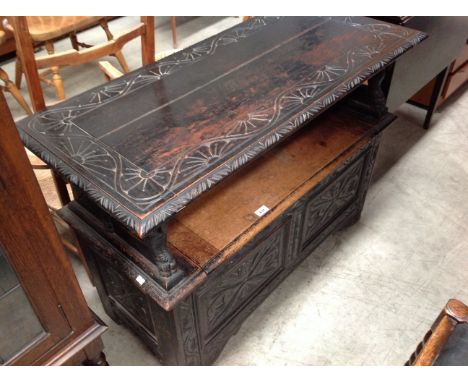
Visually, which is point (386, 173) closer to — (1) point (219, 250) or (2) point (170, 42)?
(1) point (219, 250)

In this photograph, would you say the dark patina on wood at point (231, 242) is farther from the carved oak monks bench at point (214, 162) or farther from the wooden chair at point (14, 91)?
the wooden chair at point (14, 91)

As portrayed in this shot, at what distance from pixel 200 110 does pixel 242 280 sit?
631mm

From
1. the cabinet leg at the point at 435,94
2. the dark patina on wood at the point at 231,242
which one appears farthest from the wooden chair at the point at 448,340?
the cabinet leg at the point at 435,94

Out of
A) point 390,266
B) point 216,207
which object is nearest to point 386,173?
point 390,266

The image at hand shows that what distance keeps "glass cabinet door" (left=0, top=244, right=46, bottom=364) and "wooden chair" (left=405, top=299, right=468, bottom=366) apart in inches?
36.6

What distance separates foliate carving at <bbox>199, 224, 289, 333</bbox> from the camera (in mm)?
1562

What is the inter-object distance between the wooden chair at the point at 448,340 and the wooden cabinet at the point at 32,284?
85cm

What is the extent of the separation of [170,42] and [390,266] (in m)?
2.92

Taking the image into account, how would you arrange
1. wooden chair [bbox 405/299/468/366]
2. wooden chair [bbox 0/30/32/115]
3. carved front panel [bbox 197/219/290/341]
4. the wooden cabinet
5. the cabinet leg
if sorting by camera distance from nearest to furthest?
the wooden cabinet, wooden chair [bbox 405/299/468/366], carved front panel [bbox 197/219/290/341], the cabinet leg, wooden chair [bbox 0/30/32/115]

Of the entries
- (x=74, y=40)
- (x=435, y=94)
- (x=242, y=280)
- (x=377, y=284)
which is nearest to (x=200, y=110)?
(x=242, y=280)

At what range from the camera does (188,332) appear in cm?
153

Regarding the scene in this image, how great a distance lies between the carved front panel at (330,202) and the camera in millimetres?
1869

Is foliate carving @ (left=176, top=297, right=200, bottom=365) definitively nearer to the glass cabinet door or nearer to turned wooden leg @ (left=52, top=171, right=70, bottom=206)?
the glass cabinet door

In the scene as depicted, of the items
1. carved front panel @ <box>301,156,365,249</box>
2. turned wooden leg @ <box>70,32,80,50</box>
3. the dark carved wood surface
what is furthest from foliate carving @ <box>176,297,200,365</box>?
turned wooden leg @ <box>70,32,80,50</box>
